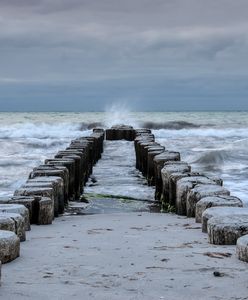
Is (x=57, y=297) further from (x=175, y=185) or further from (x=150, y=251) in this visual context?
(x=175, y=185)

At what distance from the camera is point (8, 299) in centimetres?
329

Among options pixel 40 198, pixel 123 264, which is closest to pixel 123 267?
pixel 123 264

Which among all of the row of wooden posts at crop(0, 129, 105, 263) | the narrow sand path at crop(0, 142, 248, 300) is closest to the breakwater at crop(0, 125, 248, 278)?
the row of wooden posts at crop(0, 129, 105, 263)

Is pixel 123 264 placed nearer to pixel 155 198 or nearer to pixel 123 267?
pixel 123 267

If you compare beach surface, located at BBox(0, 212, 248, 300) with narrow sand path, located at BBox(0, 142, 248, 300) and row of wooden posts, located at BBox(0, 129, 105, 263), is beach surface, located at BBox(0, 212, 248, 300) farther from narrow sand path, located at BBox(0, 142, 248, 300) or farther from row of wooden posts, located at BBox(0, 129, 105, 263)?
row of wooden posts, located at BBox(0, 129, 105, 263)

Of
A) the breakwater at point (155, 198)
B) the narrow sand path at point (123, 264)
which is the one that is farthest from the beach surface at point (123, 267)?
the breakwater at point (155, 198)

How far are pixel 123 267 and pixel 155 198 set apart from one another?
219 inches

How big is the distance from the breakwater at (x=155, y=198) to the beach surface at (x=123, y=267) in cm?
14

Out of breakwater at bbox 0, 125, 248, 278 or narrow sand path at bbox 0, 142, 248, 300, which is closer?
narrow sand path at bbox 0, 142, 248, 300

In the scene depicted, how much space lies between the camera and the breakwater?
4801 millimetres

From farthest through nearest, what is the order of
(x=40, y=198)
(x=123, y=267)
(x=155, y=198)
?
(x=155, y=198) < (x=40, y=198) < (x=123, y=267)

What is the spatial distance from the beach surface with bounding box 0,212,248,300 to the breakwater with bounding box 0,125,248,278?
138 millimetres

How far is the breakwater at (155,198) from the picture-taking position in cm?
480

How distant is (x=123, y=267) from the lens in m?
4.09
